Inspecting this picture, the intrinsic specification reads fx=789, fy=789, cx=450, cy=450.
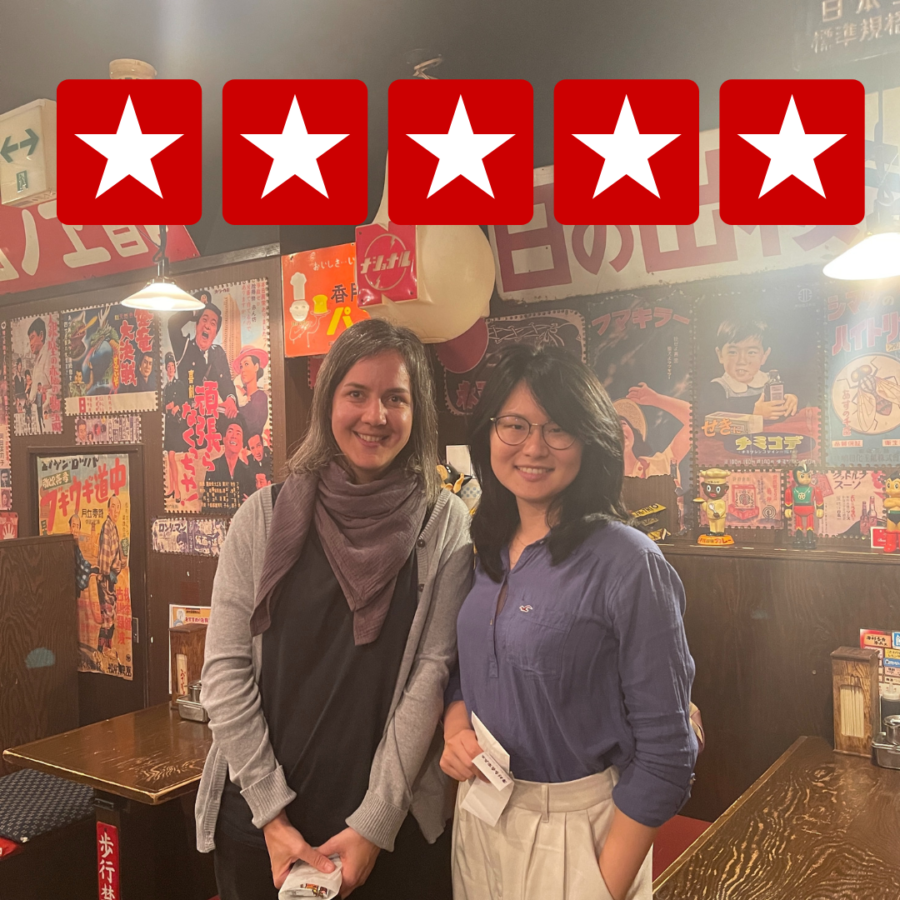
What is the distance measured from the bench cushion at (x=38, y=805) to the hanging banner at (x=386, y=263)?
2.22 m

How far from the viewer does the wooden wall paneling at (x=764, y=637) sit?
240cm

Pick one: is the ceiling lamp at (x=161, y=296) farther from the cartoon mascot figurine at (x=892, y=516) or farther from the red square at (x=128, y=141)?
the cartoon mascot figurine at (x=892, y=516)

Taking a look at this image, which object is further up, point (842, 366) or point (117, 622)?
point (842, 366)

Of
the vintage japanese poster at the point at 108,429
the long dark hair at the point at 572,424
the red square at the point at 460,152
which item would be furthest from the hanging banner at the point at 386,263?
the vintage japanese poster at the point at 108,429

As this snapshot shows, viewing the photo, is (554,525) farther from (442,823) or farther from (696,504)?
(696,504)

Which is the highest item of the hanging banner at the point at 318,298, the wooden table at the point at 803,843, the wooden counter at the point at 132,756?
the hanging banner at the point at 318,298

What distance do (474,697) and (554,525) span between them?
37 centimetres

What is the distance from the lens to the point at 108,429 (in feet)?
14.1

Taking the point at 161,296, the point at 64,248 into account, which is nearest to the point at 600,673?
the point at 161,296

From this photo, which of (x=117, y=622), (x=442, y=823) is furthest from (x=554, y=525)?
(x=117, y=622)

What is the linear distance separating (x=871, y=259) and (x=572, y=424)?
52.8 inches

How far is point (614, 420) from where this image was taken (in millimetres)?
1501

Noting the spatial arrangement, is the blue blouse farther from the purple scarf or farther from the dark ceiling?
the dark ceiling

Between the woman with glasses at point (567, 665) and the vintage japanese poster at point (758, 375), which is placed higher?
the vintage japanese poster at point (758, 375)
